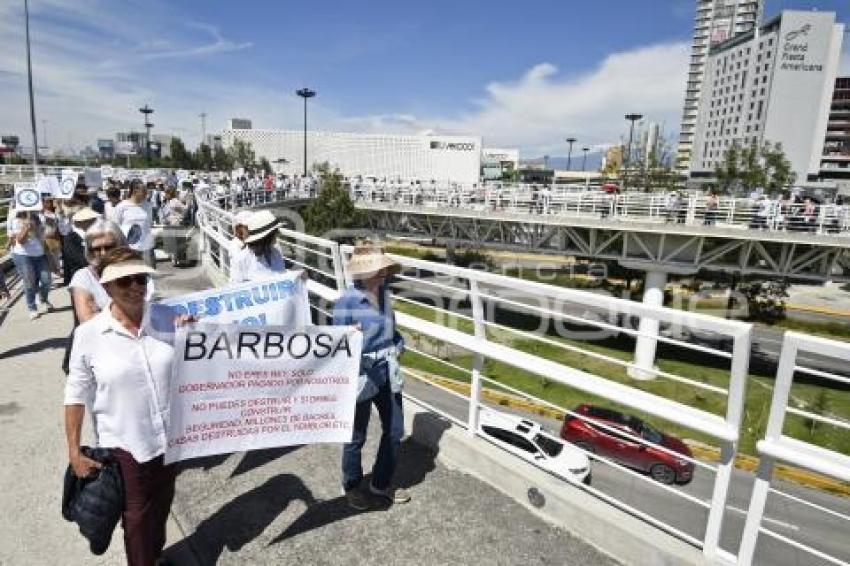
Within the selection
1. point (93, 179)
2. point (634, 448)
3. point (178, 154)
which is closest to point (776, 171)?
point (634, 448)

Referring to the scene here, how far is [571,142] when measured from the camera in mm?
112938

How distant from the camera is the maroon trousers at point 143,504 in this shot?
9.32 feet

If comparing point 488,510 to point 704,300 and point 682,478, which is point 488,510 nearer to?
point 682,478

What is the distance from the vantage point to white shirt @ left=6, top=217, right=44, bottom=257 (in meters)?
8.08

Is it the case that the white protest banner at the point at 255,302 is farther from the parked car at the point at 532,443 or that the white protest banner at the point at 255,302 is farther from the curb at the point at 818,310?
the curb at the point at 818,310

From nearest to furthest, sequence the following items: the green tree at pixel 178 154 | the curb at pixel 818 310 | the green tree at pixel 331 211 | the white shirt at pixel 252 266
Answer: the white shirt at pixel 252 266 → the green tree at pixel 331 211 → the curb at pixel 818 310 → the green tree at pixel 178 154

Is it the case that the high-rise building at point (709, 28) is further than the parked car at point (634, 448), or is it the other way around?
the high-rise building at point (709, 28)

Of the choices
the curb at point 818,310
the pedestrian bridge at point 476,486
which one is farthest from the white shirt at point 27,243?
the curb at point 818,310

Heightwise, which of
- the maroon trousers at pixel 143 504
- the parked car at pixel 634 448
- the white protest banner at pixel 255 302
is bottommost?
the parked car at pixel 634 448

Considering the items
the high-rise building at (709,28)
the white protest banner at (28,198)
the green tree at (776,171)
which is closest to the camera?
the white protest banner at (28,198)

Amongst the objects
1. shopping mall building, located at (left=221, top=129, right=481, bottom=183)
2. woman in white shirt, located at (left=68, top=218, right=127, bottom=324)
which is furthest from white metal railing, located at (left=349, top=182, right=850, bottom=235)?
shopping mall building, located at (left=221, top=129, right=481, bottom=183)

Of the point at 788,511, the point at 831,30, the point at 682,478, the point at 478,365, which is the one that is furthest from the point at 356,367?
the point at 831,30

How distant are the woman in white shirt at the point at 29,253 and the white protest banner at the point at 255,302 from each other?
19.6 ft

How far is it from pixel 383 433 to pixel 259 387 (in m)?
0.97
